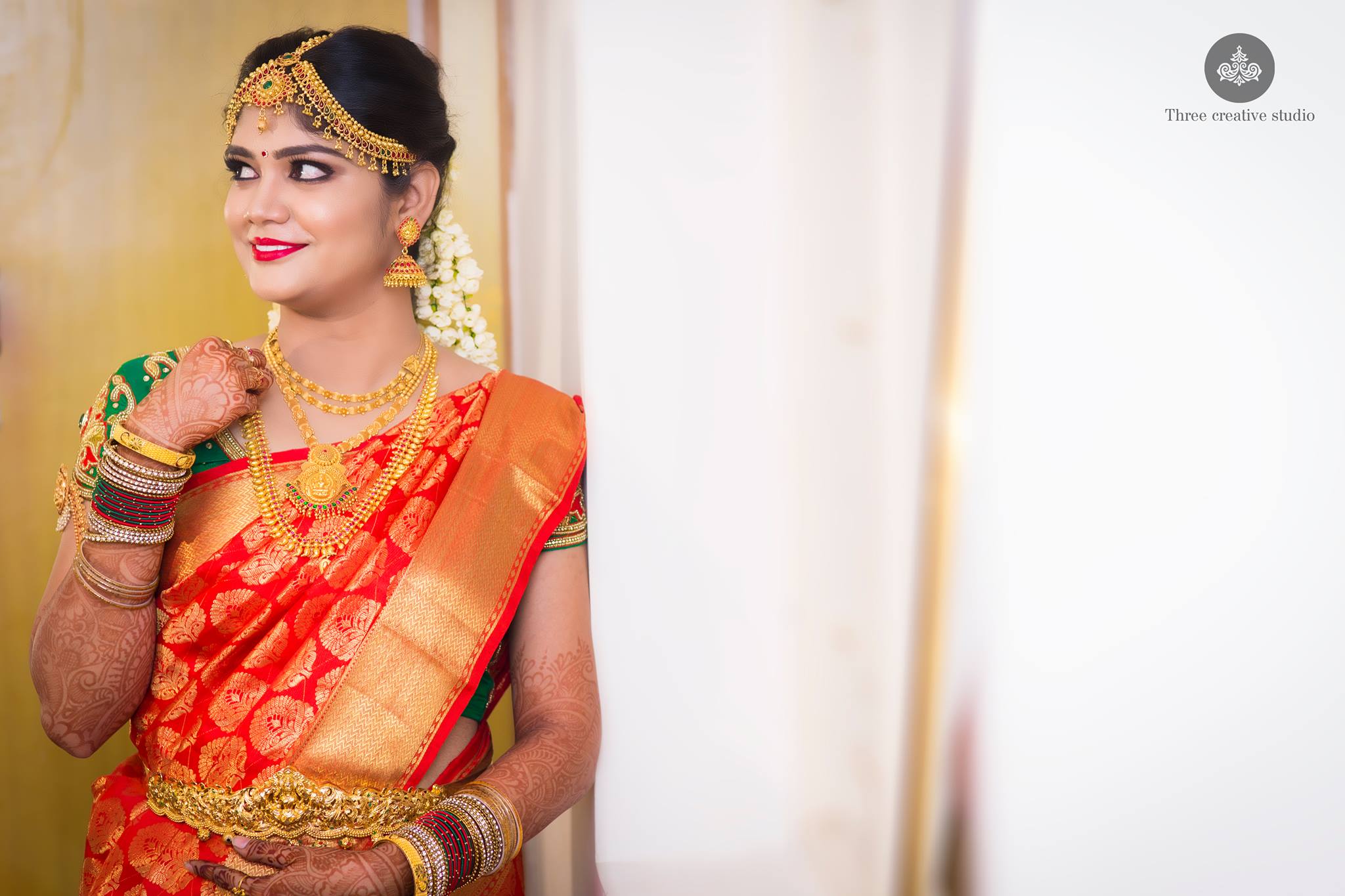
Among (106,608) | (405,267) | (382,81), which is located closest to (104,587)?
(106,608)

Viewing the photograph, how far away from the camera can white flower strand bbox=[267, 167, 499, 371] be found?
4.95 ft

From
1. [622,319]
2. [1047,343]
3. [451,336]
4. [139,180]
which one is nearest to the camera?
[1047,343]

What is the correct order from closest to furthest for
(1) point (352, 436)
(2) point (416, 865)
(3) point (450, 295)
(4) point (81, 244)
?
(2) point (416, 865), (1) point (352, 436), (3) point (450, 295), (4) point (81, 244)

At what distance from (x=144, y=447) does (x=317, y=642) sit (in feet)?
0.98

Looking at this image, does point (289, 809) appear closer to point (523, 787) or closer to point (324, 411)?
point (523, 787)

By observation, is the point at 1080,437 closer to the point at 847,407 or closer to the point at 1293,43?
the point at 847,407

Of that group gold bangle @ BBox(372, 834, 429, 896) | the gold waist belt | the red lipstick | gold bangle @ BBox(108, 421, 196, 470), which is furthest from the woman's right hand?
gold bangle @ BBox(372, 834, 429, 896)

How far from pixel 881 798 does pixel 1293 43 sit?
1070mm

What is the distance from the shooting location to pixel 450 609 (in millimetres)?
1290

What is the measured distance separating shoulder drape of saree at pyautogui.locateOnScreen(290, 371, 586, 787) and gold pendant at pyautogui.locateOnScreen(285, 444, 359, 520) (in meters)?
0.12

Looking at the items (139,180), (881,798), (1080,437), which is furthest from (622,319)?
(139,180)

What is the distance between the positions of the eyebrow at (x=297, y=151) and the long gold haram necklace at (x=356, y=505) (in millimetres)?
324

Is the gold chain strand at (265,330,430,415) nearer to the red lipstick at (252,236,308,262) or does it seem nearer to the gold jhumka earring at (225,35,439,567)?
the gold jhumka earring at (225,35,439,567)

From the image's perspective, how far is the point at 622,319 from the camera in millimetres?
1446
